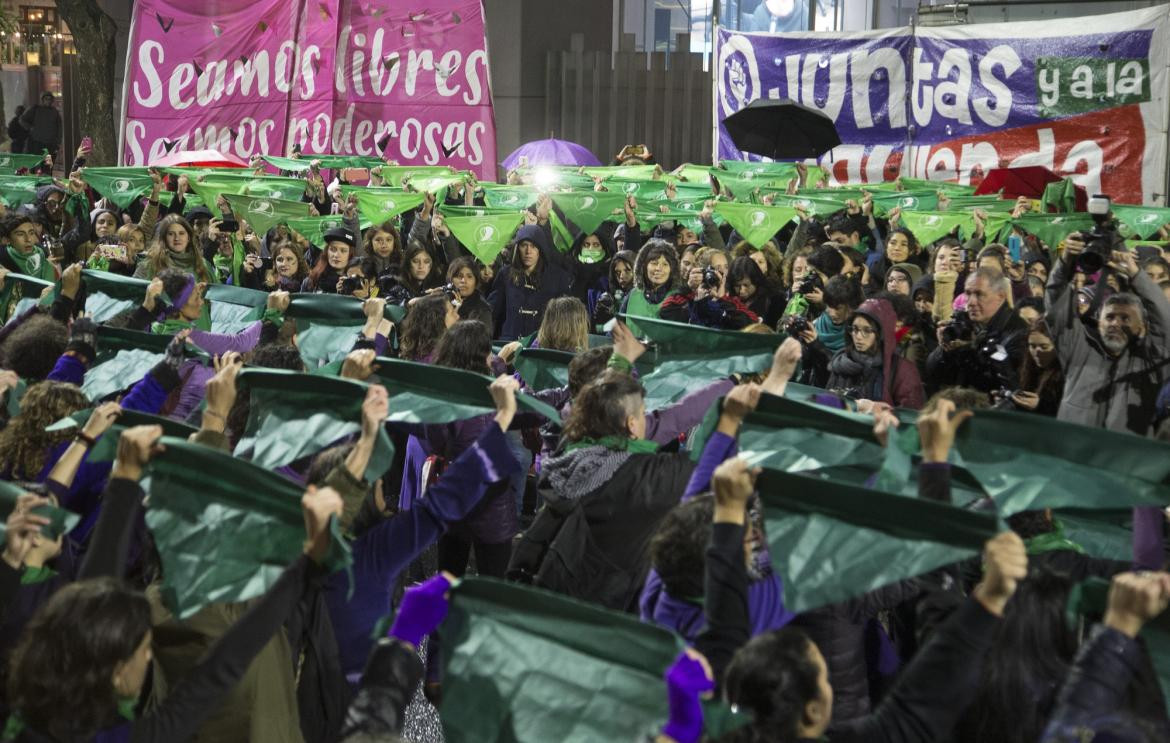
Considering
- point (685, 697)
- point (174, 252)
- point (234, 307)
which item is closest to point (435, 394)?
point (685, 697)

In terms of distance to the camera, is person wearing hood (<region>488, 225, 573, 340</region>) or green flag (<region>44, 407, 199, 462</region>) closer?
green flag (<region>44, 407, 199, 462</region>)

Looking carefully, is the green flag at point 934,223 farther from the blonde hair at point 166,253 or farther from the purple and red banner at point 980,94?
the blonde hair at point 166,253

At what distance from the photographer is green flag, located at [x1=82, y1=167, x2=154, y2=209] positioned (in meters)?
13.3

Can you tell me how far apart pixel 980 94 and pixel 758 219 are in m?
6.37

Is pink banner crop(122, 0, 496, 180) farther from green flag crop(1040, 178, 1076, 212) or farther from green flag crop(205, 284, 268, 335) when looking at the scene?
green flag crop(205, 284, 268, 335)

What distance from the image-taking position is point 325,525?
3240mm

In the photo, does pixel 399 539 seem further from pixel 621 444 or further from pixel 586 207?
pixel 586 207

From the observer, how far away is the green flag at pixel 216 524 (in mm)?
3389

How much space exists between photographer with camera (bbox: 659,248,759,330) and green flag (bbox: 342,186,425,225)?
3.98 metres

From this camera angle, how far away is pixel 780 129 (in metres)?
16.8

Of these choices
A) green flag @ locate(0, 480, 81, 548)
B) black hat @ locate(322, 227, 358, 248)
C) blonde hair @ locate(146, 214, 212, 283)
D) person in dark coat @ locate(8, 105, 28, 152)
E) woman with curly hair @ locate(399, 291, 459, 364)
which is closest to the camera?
green flag @ locate(0, 480, 81, 548)

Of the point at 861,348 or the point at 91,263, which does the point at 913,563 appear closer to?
the point at 861,348

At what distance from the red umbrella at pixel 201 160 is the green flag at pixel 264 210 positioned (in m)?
5.37

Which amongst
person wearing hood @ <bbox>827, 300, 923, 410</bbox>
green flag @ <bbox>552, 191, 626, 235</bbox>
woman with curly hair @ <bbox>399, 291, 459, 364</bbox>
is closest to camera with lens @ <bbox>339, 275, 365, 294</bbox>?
woman with curly hair @ <bbox>399, 291, 459, 364</bbox>
